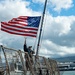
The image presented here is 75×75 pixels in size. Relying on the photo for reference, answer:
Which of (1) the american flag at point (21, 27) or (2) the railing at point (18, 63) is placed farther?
(1) the american flag at point (21, 27)

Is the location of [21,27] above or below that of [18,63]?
above

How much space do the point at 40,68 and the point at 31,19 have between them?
339 cm

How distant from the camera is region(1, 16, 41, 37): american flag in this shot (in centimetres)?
1993

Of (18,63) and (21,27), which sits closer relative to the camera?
(18,63)

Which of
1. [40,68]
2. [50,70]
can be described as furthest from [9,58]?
[50,70]

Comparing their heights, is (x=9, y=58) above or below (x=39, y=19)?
below

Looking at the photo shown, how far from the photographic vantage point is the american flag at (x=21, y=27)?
19934 mm

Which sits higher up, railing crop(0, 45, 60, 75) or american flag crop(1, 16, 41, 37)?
american flag crop(1, 16, 41, 37)

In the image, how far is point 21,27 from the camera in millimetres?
20172

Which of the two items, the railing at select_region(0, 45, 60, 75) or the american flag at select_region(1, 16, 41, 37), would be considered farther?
the american flag at select_region(1, 16, 41, 37)

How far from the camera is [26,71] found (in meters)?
16.6

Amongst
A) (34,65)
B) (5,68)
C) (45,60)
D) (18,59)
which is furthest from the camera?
(45,60)

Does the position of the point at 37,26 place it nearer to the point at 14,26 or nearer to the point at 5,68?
the point at 14,26

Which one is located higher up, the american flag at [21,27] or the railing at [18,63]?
the american flag at [21,27]
